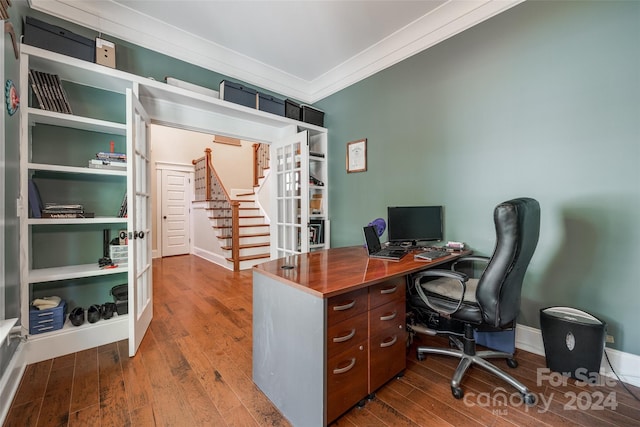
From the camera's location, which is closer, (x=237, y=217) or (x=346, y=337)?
(x=346, y=337)

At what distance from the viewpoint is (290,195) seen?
11.3 feet

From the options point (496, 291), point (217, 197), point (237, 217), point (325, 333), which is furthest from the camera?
point (217, 197)

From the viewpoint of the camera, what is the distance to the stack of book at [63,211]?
1.92 meters

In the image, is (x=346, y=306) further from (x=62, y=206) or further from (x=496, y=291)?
(x=62, y=206)

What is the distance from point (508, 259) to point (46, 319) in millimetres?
3132

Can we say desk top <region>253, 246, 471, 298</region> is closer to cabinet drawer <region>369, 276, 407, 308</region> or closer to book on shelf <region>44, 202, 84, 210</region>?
cabinet drawer <region>369, 276, 407, 308</region>

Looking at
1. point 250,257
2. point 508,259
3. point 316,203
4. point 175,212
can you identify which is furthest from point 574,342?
point 175,212

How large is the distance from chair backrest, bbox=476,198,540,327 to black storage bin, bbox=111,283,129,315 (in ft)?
9.05

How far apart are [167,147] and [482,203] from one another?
6.36m

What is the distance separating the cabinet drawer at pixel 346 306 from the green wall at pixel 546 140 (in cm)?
148

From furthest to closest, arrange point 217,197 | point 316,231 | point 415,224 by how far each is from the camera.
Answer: point 217,197 < point 316,231 < point 415,224

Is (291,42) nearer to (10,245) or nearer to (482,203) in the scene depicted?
(482,203)

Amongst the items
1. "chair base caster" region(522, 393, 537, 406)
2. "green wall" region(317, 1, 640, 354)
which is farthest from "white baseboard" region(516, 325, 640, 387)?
"chair base caster" region(522, 393, 537, 406)

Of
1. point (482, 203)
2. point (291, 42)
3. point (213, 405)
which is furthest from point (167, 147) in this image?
point (482, 203)
